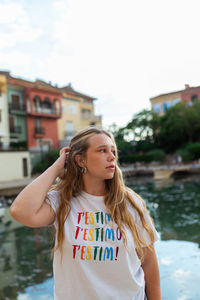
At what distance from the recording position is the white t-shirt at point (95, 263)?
3.31 feet

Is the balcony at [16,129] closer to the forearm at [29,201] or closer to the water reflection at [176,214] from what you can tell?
the water reflection at [176,214]

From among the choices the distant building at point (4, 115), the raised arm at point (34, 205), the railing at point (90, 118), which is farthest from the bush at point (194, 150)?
the raised arm at point (34, 205)

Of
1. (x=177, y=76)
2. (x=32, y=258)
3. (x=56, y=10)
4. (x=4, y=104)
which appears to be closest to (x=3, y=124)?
(x=4, y=104)

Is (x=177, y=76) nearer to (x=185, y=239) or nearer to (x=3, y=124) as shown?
(x=185, y=239)

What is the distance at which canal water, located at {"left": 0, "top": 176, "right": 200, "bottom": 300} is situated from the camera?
3191 mm

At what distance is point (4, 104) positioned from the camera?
68.4 feet

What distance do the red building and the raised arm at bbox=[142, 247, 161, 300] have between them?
22.2 metres

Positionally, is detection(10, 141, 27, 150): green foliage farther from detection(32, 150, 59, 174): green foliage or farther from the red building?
the red building

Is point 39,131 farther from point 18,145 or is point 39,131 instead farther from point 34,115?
point 18,145

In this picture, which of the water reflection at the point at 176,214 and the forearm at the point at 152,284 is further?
the water reflection at the point at 176,214

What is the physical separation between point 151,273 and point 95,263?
0.30 meters

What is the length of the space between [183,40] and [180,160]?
23.1m

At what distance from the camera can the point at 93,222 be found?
1052mm

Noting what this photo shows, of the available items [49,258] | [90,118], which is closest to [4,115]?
[90,118]
